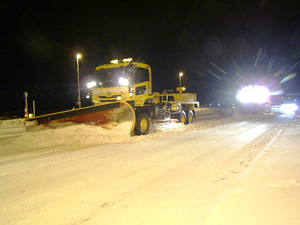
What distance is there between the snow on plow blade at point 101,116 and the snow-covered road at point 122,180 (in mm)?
1469

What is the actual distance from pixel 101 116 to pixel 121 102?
106 centimetres

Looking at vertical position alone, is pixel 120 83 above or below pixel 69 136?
above

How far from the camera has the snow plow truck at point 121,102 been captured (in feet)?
37.3

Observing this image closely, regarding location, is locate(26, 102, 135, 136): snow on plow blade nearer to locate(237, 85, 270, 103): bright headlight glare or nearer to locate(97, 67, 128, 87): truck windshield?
locate(97, 67, 128, 87): truck windshield

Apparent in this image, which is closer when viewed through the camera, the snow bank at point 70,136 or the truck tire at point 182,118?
the snow bank at point 70,136

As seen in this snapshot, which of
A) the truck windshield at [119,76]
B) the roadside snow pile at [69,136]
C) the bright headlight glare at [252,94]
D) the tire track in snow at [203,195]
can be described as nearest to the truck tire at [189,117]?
the truck windshield at [119,76]

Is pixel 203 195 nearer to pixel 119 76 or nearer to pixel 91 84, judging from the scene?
pixel 119 76

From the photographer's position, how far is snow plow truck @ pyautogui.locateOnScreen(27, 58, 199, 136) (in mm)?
11375

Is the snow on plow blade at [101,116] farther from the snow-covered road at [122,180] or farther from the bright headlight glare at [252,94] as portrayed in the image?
the bright headlight glare at [252,94]

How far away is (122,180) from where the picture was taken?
18.1 ft

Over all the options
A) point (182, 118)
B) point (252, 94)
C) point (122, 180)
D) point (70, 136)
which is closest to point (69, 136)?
point (70, 136)

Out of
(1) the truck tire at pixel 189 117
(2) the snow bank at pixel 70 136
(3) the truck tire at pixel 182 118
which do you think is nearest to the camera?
(2) the snow bank at pixel 70 136

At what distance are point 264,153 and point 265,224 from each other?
4.67m

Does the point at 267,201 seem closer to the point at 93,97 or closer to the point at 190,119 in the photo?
the point at 93,97
